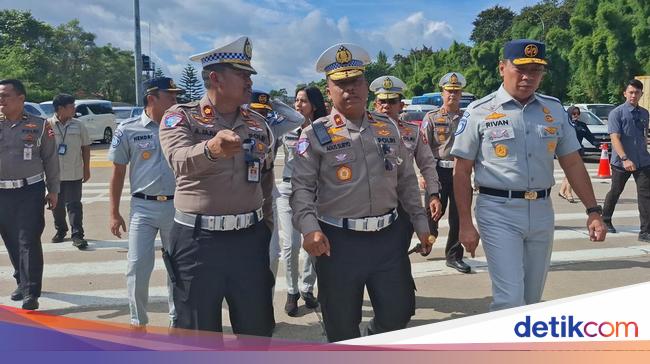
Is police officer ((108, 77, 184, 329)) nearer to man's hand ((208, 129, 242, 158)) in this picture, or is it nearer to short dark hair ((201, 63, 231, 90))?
short dark hair ((201, 63, 231, 90))

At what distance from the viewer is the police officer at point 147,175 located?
4.11m

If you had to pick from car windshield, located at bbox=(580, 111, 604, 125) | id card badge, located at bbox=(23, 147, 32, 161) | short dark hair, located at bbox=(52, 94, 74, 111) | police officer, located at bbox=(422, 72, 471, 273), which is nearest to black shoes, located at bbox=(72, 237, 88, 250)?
short dark hair, located at bbox=(52, 94, 74, 111)

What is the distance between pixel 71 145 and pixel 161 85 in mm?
3958

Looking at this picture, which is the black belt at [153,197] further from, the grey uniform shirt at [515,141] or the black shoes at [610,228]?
the black shoes at [610,228]

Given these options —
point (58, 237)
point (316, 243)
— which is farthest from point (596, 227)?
point (58, 237)

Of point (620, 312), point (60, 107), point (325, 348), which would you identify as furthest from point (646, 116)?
point (60, 107)

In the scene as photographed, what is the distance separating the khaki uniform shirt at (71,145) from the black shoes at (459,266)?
4970 mm

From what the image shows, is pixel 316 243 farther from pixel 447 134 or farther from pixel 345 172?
pixel 447 134

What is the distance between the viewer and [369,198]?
3.11 m

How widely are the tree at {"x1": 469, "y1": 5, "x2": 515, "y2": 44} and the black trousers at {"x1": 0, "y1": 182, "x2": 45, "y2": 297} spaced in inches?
3177

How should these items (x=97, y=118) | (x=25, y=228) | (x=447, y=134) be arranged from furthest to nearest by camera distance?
(x=97, y=118) < (x=447, y=134) < (x=25, y=228)

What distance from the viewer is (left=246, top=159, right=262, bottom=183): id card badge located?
2.91 meters

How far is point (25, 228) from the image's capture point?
15.6ft

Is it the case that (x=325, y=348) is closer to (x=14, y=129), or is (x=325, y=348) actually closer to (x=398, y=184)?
(x=398, y=184)
